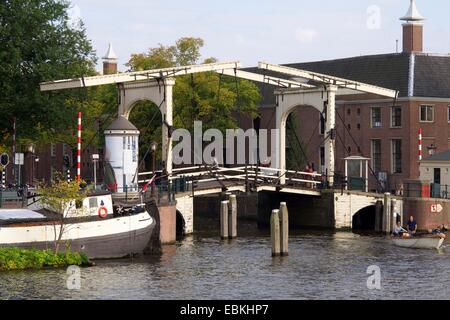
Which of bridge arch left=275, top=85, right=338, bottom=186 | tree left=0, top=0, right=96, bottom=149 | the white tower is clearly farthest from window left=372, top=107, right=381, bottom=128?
the white tower

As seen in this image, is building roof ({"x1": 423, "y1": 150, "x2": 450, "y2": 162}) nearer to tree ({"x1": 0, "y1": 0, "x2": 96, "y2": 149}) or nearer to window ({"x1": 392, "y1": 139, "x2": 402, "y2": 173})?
window ({"x1": 392, "y1": 139, "x2": 402, "y2": 173})

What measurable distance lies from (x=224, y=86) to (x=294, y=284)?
39083mm

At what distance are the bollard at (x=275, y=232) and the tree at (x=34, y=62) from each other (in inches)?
726

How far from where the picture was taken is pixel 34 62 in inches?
2422

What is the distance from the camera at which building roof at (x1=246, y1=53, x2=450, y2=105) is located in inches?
3152

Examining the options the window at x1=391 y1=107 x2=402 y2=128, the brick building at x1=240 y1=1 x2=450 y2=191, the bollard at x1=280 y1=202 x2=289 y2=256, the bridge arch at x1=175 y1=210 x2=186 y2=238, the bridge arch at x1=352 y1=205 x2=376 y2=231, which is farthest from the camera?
the window at x1=391 y1=107 x2=402 y2=128

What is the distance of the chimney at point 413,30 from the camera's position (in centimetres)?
→ 8519

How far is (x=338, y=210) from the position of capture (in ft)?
203

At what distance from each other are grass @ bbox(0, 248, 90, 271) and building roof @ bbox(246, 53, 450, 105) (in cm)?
4226

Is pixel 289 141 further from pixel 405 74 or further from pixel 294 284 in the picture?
pixel 294 284

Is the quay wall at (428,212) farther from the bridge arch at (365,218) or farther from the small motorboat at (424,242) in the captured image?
the small motorboat at (424,242)

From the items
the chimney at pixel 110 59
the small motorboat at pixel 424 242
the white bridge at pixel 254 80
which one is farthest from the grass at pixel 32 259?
the chimney at pixel 110 59

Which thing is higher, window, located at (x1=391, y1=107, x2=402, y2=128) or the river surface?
window, located at (x1=391, y1=107, x2=402, y2=128)
